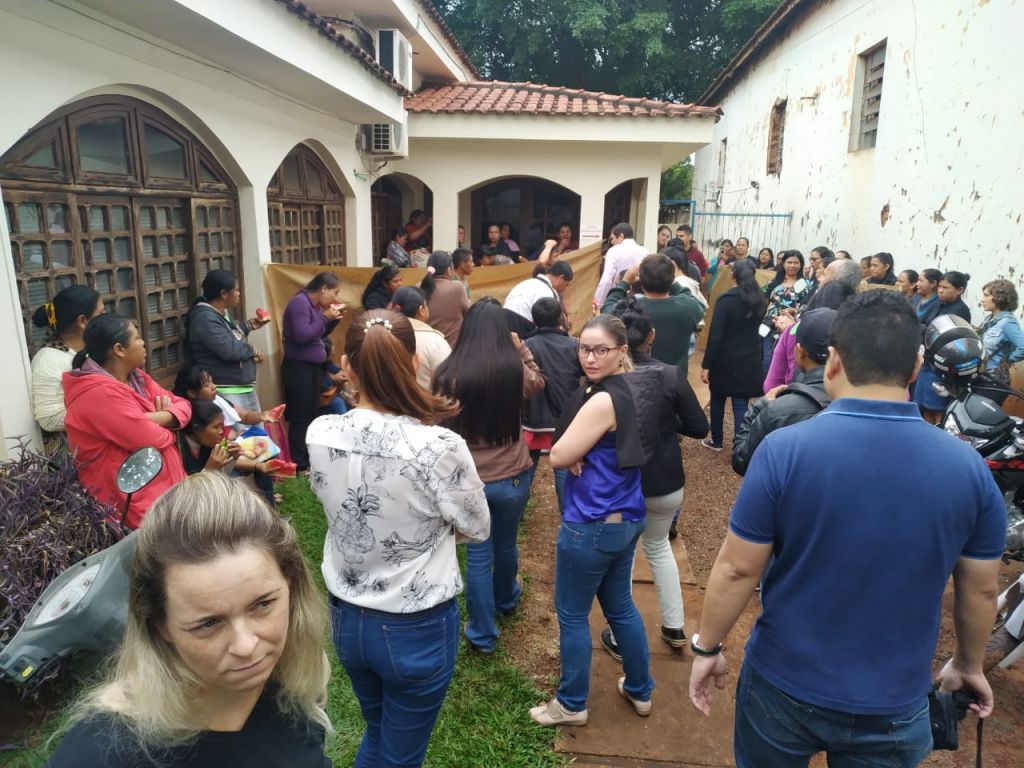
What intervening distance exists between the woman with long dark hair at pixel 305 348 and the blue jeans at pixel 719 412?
3.48 m

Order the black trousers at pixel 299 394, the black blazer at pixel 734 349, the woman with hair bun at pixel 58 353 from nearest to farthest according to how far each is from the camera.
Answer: the woman with hair bun at pixel 58 353 < the black trousers at pixel 299 394 < the black blazer at pixel 734 349

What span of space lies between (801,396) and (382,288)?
14.6ft

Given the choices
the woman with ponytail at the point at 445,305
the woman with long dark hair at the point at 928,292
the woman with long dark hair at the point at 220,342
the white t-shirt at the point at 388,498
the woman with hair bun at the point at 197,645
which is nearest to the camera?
the woman with hair bun at the point at 197,645

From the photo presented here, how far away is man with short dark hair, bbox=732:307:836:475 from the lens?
2.42m

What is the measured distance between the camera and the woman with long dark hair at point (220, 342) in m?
4.52

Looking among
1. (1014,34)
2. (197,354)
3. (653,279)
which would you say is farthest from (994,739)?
(1014,34)

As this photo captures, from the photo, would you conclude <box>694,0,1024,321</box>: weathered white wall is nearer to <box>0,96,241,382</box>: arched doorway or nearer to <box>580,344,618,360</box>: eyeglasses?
<box>580,344,618,360</box>: eyeglasses

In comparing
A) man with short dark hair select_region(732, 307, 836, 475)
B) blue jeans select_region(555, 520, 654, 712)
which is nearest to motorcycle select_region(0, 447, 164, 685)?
blue jeans select_region(555, 520, 654, 712)

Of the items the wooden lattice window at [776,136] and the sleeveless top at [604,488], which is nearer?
the sleeveless top at [604,488]

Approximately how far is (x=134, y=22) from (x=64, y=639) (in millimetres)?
3675

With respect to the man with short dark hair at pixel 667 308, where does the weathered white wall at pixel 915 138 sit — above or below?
above

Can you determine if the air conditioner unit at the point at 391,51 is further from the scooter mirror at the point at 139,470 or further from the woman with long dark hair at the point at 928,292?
the scooter mirror at the point at 139,470

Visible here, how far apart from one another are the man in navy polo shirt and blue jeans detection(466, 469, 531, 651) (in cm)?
147

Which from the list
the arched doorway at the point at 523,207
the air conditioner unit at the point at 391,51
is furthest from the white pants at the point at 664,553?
the arched doorway at the point at 523,207
